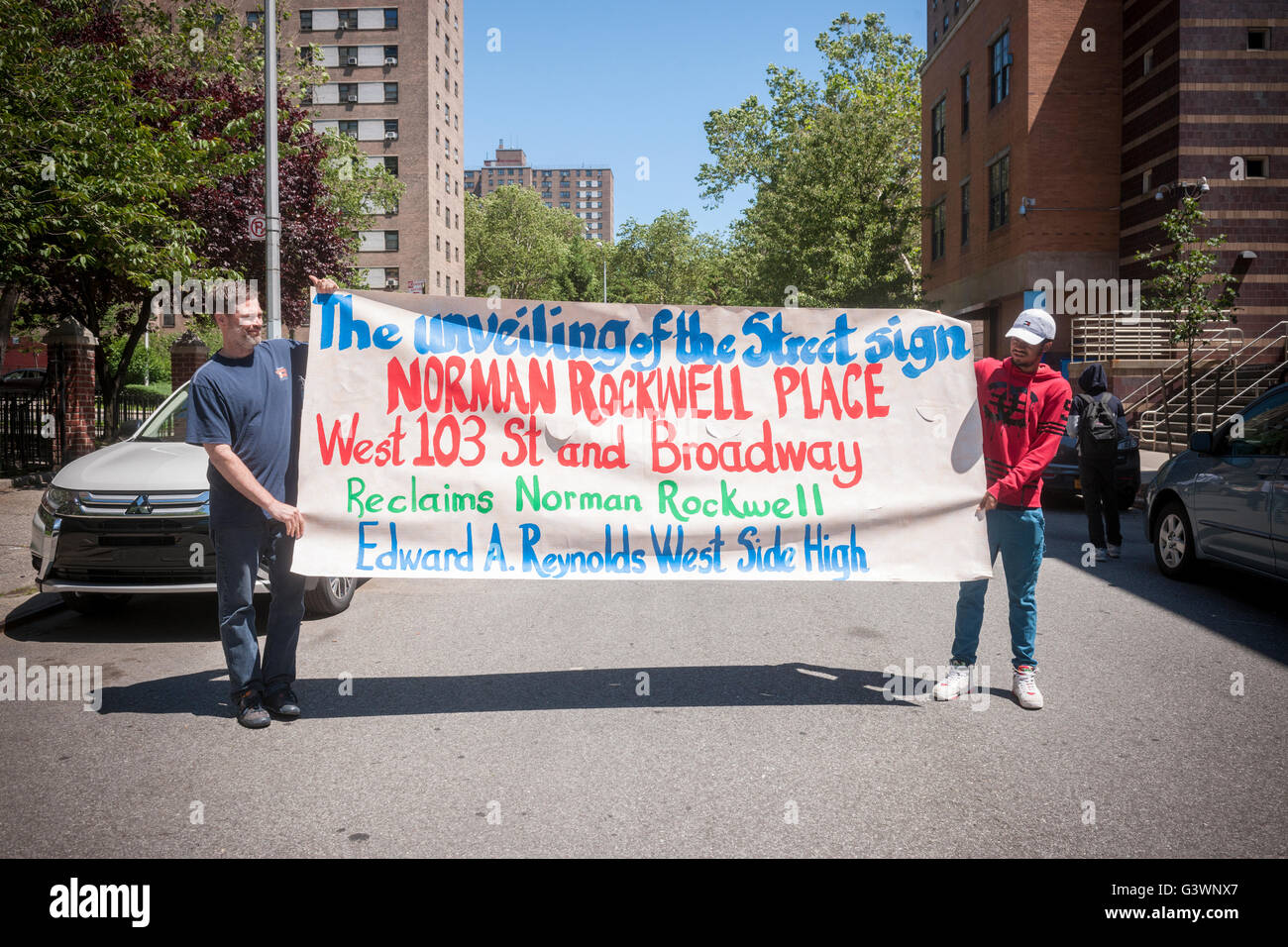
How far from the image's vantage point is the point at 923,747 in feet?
15.1

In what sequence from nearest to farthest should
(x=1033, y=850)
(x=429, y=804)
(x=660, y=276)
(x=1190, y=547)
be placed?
(x=1033, y=850), (x=429, y=804), (x=1190, y=547), (x=660, y=276)

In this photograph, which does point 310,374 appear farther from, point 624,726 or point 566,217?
point 566,217

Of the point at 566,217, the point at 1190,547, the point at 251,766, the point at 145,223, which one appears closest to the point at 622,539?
the point at 251,766

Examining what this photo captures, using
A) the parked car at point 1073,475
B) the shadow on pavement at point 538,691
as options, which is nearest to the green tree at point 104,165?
the shadow on pavement at point 538,691

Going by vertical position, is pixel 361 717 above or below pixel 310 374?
below

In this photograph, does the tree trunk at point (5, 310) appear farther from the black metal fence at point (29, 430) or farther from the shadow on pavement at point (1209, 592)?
the shadow on pavement at point (1209, 592)

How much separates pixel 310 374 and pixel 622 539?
187cm

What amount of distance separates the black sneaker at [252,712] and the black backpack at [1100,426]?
8.63m

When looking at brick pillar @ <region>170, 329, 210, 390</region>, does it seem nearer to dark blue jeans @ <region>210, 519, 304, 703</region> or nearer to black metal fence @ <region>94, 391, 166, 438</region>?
black metal fence @ <region>94, 391, 166, 438</region>

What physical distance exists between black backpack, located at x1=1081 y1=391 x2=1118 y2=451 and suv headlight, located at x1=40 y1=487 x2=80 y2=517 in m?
9.32

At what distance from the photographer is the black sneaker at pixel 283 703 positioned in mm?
5004

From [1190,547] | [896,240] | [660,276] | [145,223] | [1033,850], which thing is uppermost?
[660,276]

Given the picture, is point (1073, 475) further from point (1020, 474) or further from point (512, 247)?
point (512, 247)

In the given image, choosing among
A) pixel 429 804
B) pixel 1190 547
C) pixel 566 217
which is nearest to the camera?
pixel 429 804
